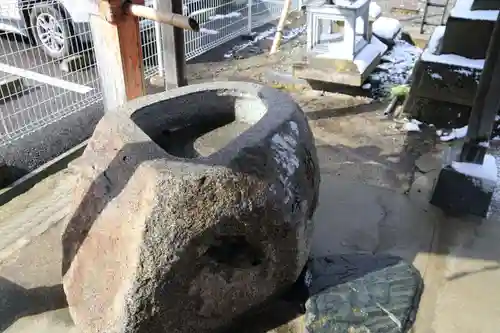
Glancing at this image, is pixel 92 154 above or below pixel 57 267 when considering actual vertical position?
above

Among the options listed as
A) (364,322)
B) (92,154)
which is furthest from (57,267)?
(364,322)

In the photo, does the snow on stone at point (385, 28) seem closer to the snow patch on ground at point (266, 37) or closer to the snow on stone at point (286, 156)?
the snow patch on ground at point (266, 37)

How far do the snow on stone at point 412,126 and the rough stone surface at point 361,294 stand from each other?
187 centimetres

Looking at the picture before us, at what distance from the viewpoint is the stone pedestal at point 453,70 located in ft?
13.7

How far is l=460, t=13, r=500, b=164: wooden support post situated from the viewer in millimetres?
2783

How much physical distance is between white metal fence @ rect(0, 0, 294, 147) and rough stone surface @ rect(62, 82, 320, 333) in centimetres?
224

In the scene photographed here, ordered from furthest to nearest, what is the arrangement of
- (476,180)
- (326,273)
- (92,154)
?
(476,180) → (326,273) → (92,154)

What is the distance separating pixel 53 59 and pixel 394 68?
11.9 feet

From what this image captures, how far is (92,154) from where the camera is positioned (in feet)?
7.36

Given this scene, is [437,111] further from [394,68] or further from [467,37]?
[394,68]

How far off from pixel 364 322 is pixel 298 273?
38cm

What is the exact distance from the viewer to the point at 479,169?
317 cm

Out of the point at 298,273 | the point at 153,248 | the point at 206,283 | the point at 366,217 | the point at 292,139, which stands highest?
the point at 292,139

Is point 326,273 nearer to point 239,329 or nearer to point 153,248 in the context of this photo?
point 239,329
